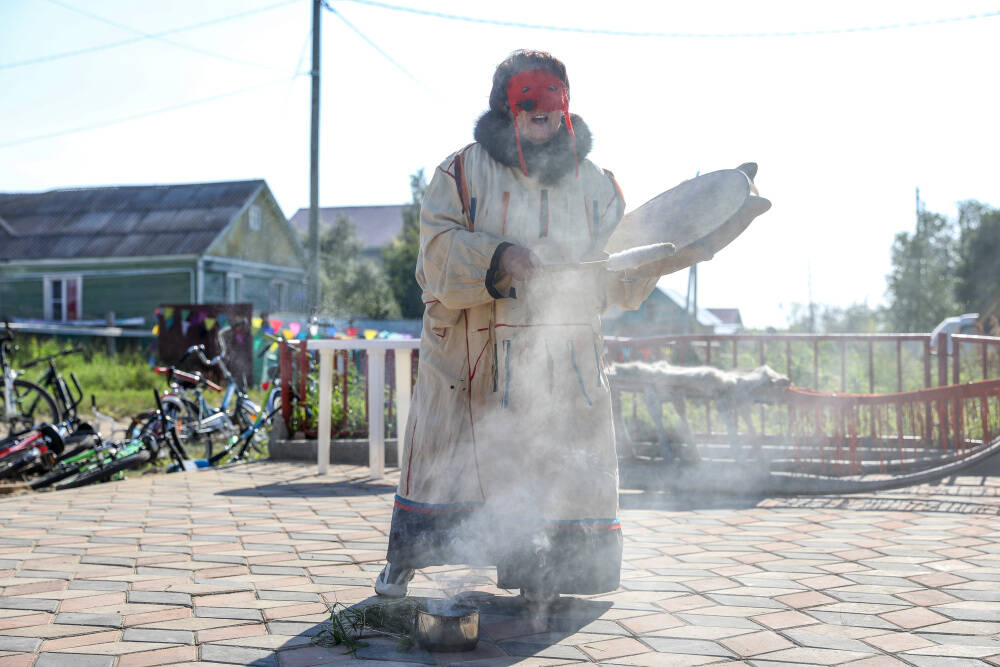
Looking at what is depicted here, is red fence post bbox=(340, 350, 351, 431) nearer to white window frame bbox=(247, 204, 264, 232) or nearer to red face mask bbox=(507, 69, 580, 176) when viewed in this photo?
red face mask bbox=(507, 69, 580, 176)

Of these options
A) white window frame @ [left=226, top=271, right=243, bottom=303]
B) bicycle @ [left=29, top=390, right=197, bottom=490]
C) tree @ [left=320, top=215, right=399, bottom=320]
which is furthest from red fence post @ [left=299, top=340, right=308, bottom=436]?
tree @ [left=320, top=215, right=399, bottom=320]

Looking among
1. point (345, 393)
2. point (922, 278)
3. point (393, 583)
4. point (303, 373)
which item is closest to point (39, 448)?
point (303, 373)

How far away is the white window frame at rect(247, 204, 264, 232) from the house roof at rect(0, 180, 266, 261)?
1.92 ft

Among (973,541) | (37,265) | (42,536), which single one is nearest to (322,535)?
(42,536)

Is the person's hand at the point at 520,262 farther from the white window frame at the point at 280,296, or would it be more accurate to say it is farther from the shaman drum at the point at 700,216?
the white window frame at the point at 280,296

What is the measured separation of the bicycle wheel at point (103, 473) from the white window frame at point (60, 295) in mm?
19914

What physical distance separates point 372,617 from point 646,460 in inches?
146

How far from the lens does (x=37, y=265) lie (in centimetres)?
2427

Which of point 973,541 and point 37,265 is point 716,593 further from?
point 37,265

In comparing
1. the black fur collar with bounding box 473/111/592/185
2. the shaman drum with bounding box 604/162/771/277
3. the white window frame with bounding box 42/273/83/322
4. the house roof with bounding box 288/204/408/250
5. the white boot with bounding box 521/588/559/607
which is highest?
the house roof with bounding box 288/204/408/250

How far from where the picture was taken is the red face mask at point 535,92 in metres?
2.71

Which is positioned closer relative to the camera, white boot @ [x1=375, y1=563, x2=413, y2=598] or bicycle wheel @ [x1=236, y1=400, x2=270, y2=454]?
white boot @ [x1=375, y1=563, x2=413, y2=598]

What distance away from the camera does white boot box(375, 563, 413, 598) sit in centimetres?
284

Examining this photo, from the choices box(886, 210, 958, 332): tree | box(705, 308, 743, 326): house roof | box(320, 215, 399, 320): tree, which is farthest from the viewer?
box(705, 308, 743, 326): house roof
